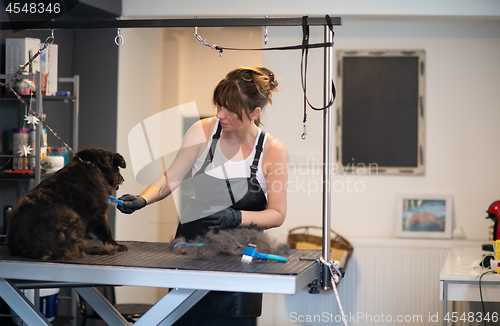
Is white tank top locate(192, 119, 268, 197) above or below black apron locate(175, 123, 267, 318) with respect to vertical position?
above

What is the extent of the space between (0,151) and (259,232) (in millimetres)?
1851

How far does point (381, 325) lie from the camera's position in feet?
11.3

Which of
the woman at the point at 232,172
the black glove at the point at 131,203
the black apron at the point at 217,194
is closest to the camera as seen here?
the black glove at the point at 131,203

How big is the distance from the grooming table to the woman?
1.11ft

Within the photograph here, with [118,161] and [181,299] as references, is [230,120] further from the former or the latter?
[181,299]

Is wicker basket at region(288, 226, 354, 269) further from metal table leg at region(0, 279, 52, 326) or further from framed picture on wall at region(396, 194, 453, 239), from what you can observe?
metal table leg at region(0, 279, 52, 326)

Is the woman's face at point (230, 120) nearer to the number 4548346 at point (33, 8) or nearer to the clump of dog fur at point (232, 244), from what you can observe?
the clump of dog fur at point (232, 244)

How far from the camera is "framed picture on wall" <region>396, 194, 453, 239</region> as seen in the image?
139 inches

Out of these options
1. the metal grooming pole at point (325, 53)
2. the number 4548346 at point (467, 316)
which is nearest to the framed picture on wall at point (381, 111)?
the number 4548346 at point (467, 316)

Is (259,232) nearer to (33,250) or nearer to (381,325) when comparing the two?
(33,250)

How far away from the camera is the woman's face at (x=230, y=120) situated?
1.69 m

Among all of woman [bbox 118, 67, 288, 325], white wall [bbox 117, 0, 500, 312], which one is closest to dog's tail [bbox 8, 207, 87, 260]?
woman [bbox 118, 67, 288, 325]

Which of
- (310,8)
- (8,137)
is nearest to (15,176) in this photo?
(8,137)

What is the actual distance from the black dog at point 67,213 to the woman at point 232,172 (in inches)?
8.8
